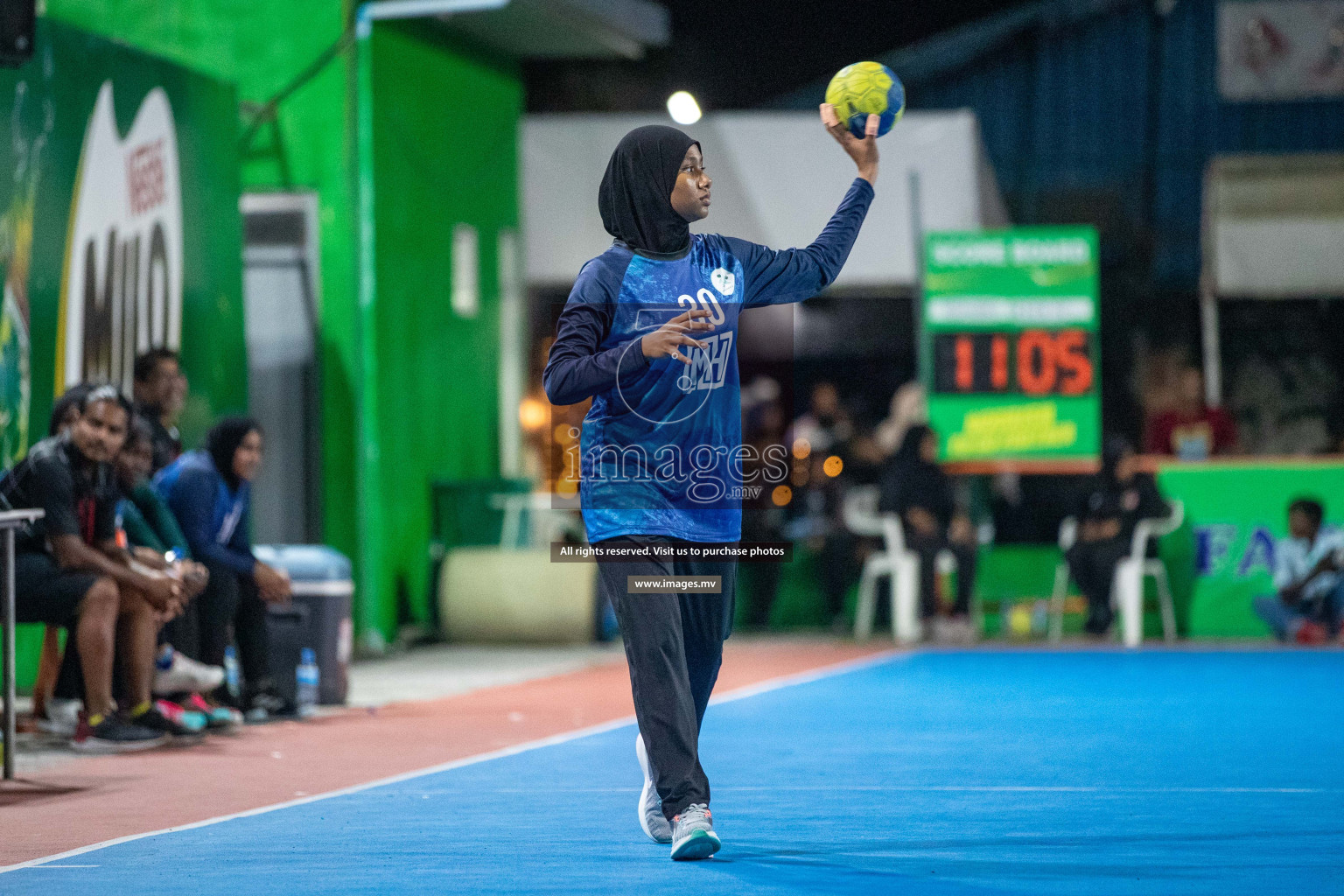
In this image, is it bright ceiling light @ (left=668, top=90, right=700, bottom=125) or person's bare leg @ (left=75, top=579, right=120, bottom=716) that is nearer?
person's bare leg @ (left=75, top=579, right=120, bottom=716)

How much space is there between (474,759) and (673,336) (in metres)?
3.30

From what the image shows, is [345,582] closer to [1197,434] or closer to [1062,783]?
[1062,783]

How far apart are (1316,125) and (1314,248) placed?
2.93 m

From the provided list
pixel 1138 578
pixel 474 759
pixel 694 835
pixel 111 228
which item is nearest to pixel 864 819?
pixel 694 835

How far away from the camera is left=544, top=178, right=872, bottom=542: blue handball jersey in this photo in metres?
5.12

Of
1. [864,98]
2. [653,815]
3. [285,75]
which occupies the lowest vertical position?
[653,815]

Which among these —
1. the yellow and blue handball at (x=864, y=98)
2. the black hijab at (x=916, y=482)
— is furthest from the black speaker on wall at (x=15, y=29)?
the black hijab at (x=916, y=482)

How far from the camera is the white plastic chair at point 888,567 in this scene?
594 inches

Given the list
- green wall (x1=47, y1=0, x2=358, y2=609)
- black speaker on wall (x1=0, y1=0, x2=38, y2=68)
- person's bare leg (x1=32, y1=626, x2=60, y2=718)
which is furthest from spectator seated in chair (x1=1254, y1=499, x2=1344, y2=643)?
black speaker on wall (x1=0, y1=0, x2=38, y2=68)

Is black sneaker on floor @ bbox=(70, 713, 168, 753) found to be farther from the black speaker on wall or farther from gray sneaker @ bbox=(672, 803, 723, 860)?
gray sneaker @ bbox=(672, 803, 723, 860)

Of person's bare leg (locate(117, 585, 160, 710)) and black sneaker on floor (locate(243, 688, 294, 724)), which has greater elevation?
person's bare leg (locate(117, 585, 160, 710))

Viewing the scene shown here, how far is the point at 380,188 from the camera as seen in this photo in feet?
47.2

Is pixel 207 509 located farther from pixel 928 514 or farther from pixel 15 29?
pixel 928 514

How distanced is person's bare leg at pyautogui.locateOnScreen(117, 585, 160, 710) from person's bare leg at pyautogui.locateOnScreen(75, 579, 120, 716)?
0.16 m
